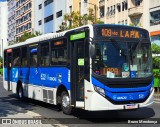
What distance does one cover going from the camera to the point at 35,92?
649 inches

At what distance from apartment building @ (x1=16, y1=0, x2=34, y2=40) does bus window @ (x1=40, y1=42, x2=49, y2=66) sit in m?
84.3

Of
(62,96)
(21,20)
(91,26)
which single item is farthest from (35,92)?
(21,20)

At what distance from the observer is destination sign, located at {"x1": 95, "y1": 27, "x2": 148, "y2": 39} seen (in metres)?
11.6

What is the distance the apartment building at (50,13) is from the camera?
7481cm

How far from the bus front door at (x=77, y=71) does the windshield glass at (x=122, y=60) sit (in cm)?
77

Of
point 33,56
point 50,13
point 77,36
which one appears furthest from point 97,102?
point 50,13

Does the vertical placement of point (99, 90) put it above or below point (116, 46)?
below

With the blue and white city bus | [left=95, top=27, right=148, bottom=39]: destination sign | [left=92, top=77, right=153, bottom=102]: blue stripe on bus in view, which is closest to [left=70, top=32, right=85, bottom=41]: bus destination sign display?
the blue and white city bus

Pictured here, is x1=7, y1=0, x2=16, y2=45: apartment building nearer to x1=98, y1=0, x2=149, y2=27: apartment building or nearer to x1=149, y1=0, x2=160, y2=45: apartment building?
x1=98, y1=0, x2=149, y2=27: apartment building

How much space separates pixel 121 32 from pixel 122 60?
0.97 metres

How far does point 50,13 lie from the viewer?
8344 centimetres

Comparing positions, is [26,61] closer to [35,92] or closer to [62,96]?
[35,92]

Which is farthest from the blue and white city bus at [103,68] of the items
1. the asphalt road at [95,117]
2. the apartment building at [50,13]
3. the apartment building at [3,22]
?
the apartment building at [3,22]

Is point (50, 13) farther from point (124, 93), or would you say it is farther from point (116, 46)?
point (124, 93)
